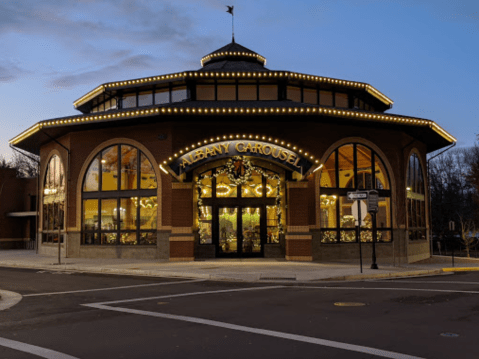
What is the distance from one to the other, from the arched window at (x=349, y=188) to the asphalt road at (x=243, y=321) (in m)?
10.6

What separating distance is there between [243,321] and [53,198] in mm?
25805

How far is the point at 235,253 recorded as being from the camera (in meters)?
27.2

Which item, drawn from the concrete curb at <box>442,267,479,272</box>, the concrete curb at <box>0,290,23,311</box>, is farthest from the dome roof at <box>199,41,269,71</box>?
the concrete curb at <box>0,290,23,311</box>

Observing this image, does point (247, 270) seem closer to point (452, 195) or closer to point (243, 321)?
point (243, 321)

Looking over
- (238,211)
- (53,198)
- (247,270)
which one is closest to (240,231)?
(238,211)

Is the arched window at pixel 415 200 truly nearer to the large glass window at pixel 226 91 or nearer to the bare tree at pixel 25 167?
the large glass window at pixel 226 91

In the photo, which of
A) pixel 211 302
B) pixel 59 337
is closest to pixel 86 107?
pixel 211 302

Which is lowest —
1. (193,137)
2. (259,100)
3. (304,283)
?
(304,283)

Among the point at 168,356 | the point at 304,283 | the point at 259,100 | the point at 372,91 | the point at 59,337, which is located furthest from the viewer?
the point at 372,91

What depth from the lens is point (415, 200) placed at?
31875mm

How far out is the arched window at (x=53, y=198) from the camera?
105ft

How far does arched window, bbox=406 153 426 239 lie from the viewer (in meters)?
30.8

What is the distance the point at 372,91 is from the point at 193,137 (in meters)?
11.5

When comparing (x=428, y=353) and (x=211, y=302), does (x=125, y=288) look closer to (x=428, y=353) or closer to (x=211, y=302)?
(x=211, y=302)
